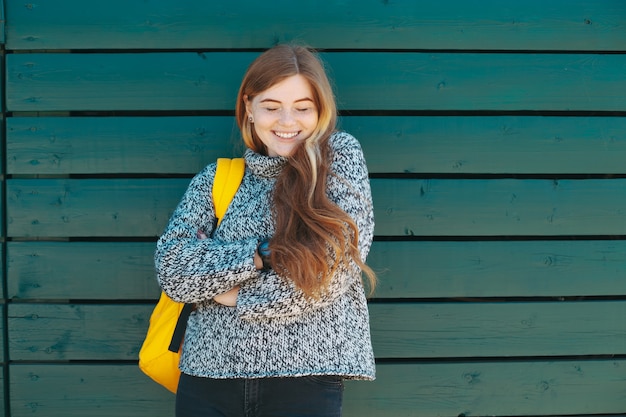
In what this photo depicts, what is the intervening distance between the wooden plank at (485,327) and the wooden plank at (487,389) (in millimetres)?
57

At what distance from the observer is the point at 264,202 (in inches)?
71.6

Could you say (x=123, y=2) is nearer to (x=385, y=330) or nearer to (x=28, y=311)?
(x=28, y=311)

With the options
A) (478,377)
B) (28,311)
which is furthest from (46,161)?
(478,377)

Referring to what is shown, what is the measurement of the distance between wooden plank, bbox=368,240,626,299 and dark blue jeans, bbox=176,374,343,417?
0.73 m

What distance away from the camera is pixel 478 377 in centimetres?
241

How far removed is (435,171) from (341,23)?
25.3 inches

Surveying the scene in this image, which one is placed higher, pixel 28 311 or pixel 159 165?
pixel 159 165

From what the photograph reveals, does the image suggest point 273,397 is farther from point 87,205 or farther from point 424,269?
point 87,205

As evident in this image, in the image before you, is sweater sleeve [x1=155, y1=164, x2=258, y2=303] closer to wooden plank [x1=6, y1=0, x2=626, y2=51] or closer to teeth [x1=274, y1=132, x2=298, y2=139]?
teeth [x1=274, y1=132, x2=298, y2=139]

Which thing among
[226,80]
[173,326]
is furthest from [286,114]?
[173,326]

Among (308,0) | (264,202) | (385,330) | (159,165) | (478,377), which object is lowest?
(478,377)

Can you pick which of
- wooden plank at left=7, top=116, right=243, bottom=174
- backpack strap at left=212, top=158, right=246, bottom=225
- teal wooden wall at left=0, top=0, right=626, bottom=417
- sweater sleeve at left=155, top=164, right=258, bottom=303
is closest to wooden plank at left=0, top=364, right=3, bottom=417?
teal wooden wall at left=0, top=0, right=626, bottom=417

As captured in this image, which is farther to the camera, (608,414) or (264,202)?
(608,414)

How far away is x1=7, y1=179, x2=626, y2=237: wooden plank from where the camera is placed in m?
2.35
